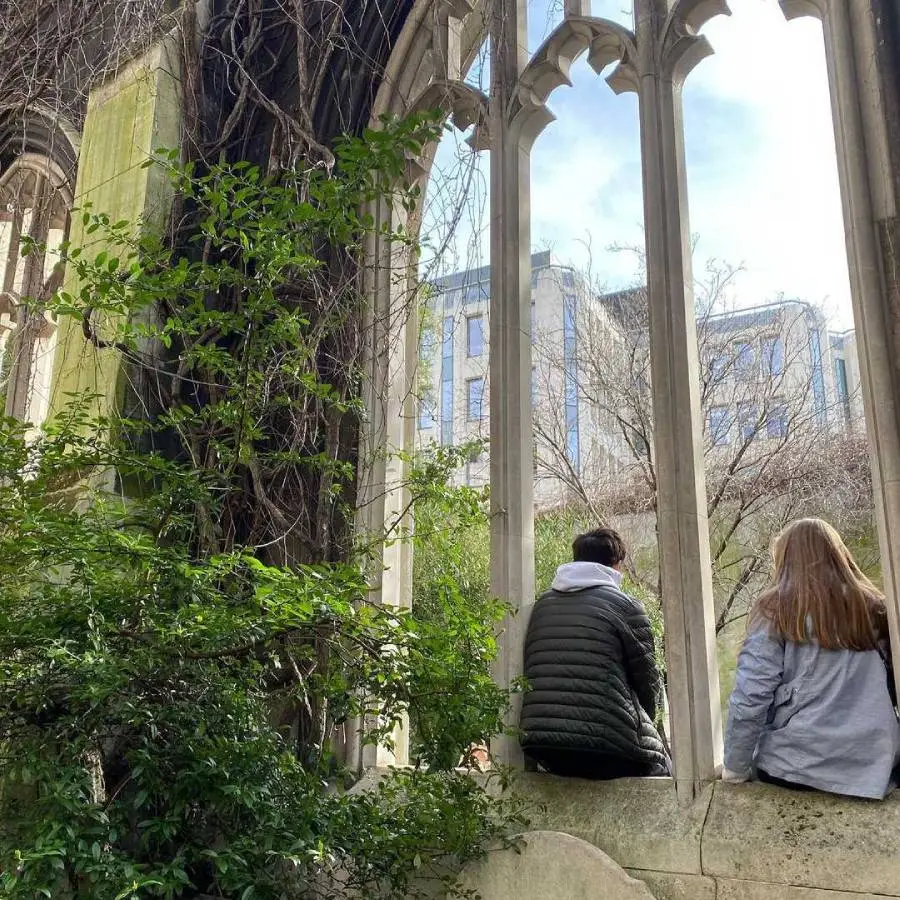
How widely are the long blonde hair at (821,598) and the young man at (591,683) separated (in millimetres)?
364

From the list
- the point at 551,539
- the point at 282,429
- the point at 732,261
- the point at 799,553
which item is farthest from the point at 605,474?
the point at 799,553

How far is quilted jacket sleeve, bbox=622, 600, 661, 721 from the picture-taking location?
2.54 m

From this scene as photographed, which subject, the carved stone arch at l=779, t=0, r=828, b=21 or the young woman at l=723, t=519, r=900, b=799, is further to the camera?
the carved stone arch at l=779, t=0, r=828, b=21

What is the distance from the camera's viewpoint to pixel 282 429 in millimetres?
3602

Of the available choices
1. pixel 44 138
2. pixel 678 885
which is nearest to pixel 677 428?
pixel 678 885

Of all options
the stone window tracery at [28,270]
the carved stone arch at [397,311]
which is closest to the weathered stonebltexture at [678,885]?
the carved stone arch at [397,311]

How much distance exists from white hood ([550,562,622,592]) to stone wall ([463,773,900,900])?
49cm

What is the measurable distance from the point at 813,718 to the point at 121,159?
319cm

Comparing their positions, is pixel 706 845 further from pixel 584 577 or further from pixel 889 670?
pixel 584 577

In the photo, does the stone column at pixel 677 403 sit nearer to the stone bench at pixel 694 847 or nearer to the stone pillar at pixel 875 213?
the stone bench at pixel 694 847

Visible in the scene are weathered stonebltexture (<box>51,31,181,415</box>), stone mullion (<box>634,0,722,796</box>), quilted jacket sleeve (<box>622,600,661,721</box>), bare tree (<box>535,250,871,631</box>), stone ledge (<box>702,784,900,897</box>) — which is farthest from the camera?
bare tree (<box>535,250,871,631</box>)

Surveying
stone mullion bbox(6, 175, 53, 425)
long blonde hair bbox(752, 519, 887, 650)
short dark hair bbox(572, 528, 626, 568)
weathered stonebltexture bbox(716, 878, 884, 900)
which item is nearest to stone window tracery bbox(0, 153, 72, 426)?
stone mullion bbox(6, 175, 53, 425)

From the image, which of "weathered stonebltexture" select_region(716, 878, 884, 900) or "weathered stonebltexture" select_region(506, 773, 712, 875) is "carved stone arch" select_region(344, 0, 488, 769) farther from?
"weathered stonebltexture" select_region(716, 878, 884, 900)

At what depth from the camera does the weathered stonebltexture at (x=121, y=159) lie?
12.1 ft
